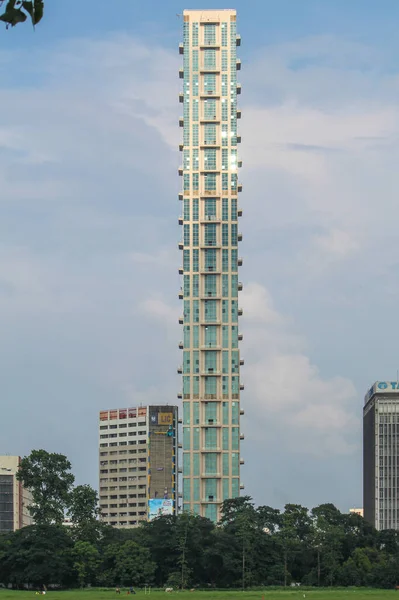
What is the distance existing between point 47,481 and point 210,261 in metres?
51.3

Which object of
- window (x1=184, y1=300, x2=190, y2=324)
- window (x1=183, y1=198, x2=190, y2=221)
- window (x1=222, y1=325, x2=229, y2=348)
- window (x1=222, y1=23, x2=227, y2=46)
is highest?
window (x1=222, y1=23, x2=227, y2=46)

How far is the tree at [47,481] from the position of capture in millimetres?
119000

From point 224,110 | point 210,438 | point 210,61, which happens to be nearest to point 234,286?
point 210,438

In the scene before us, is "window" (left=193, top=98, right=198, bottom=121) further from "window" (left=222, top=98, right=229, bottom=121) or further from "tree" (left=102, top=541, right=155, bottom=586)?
"tree" (left=102, top=541, right=155, bottom=586)

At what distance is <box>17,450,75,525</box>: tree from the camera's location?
390 feet

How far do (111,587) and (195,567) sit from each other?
31.3 ft

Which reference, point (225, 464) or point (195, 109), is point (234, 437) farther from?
point (195, 109)

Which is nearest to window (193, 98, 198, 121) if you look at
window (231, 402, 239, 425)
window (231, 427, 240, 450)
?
window (231, 402, 239, 425)

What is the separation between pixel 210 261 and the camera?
160m

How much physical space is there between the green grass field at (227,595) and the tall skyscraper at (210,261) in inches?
1954

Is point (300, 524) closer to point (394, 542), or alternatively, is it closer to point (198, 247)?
point (394, 542)

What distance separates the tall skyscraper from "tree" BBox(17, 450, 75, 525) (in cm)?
3632

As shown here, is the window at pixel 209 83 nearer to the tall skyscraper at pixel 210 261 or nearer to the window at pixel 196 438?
the tall skyscraper at pixel 210 261

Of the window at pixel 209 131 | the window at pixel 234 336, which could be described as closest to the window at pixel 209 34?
the window at pixel 209 131
